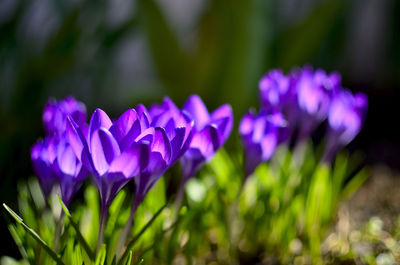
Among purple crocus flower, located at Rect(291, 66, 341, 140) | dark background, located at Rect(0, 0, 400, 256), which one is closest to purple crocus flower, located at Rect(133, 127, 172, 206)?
purple crocus flower, located at Rect(291, 66, 341, 140)

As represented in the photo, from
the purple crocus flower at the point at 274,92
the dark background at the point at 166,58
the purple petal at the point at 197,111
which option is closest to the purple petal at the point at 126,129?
the purple petal at the point at 197,111

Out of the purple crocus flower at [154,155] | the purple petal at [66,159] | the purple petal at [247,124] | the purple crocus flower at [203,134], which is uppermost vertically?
the purple petal at [66,159]

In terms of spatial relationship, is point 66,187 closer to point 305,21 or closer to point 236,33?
point 236,33

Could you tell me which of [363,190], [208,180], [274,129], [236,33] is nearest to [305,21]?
[236,33]

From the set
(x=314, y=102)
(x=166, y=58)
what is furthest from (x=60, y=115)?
(x=166, y=58)

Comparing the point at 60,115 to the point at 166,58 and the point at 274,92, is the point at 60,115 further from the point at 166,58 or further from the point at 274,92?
the point at 166,58

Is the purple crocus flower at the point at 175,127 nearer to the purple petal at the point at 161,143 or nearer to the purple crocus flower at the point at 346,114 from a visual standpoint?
the purple petal at the point at 161,143

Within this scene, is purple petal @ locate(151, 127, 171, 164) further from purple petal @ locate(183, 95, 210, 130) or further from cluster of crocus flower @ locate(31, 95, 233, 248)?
purple petal @ locate(183, 95, 210, 130)
